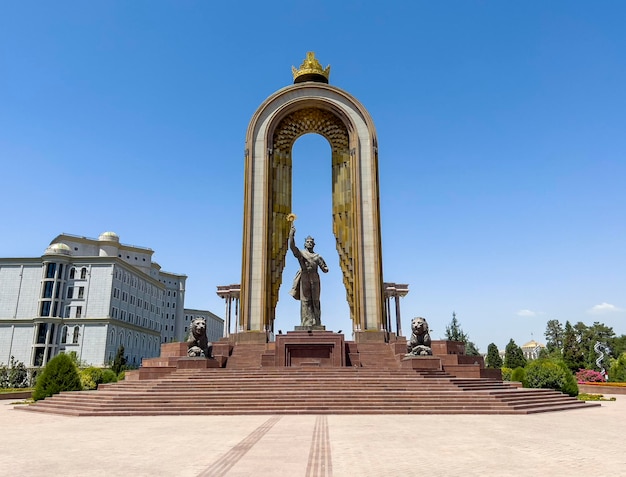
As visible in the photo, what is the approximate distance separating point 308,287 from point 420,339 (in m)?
6.20

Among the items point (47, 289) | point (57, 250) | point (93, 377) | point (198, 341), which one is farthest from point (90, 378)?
point (57, 250)

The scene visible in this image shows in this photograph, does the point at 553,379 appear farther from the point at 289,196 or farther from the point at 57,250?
the point at 57,250

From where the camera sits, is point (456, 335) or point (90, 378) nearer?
point (90, 378)

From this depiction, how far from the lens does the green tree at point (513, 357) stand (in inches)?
1705

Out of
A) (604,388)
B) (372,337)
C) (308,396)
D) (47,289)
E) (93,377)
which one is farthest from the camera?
(47,289)

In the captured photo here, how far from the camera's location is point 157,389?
14.7 meters

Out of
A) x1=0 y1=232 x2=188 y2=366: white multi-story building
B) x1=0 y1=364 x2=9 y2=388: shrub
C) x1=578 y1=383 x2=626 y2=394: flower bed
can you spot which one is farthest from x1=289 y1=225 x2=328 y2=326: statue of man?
x1=0 y1=232 x2=188 y2=366: white multi-story building

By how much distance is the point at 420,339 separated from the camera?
18.3 metres

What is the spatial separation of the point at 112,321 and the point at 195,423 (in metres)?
52.5

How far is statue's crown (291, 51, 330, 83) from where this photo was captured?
3100 cm

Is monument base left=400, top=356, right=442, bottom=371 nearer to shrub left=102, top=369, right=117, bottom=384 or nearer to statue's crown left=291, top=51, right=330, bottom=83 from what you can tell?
shrub left=102, top=369, right=117, bottom=384

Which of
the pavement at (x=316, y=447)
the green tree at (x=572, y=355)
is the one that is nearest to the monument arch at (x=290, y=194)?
the pavement at (x=316, y=447)

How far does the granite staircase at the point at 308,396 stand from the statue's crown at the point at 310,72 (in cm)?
2173

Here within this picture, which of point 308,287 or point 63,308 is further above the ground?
point 63,308
